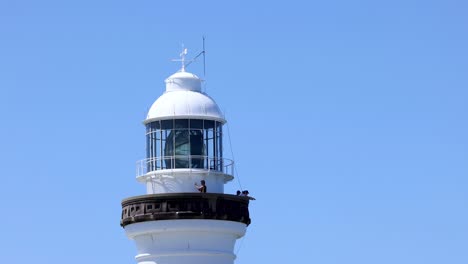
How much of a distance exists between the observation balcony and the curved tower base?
170 mm

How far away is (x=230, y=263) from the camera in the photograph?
5394 centimetres

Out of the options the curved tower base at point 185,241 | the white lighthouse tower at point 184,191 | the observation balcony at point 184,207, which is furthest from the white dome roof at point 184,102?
the curved tower base at point 185,241

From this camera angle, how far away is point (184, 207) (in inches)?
2095

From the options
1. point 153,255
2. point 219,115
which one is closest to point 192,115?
point 219,115

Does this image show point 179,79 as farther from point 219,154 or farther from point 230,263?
point 230,263

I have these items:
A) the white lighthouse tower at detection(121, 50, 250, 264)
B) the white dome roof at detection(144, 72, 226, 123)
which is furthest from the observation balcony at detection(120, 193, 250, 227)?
the white dome roof at detection(144, 72, 226, 123)

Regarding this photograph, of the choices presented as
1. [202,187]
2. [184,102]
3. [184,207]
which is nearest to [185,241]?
[184,207]

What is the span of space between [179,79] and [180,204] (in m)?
4.30

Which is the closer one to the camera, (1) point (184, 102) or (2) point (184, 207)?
(2) point (184, 207)

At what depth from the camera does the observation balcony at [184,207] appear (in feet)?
174

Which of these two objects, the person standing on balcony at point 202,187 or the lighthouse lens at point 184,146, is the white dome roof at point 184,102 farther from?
the person standing on balcony at point 202,187

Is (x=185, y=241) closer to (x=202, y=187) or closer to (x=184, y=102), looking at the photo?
(x=202, y=187)

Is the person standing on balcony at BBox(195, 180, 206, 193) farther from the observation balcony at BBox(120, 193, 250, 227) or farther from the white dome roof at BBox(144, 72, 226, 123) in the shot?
the white dome roof at BBox(144, 72, 226, 123)

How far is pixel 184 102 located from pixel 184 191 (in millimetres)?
2839
